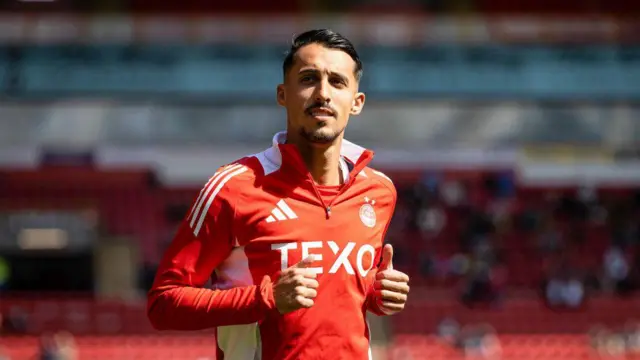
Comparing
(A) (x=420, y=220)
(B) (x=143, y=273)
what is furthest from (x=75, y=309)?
(A) (x=420, y=220)

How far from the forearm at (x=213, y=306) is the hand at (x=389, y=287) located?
366 mm

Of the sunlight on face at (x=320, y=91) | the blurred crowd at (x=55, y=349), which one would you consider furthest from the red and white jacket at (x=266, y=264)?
the blurred crowd at (x=55, y=349)

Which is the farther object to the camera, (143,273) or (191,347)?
(143,273)

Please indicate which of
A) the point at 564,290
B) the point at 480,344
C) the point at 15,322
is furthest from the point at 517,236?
the point at 15,322

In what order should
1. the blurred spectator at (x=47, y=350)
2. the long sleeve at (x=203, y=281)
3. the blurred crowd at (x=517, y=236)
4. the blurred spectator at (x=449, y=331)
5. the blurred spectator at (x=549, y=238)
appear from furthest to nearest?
the blurred spectator at (x=549, y=238)
the blurred crowd at (x=517, y=236)
the blurred spectator at (x=449, y=331)
the blurred spectator at (x=47, y=350)
the long sleeve at (x=203, y=281)

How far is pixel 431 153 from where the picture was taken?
26.2 m

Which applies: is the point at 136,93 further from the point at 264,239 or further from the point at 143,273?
the point at 264,239

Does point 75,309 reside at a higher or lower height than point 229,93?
lower

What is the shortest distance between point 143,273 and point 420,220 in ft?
21.4

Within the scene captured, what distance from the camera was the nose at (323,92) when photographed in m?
3.28

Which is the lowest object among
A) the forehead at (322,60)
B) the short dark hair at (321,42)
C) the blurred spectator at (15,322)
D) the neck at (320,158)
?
the blurred spectator at (15,322)

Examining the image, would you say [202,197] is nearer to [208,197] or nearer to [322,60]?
[208,197]

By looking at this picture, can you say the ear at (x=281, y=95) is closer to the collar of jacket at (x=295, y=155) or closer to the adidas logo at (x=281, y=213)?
the collar of jacket at (x=295, y=155)

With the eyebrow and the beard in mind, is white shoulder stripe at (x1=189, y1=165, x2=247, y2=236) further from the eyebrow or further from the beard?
the eyebrow
